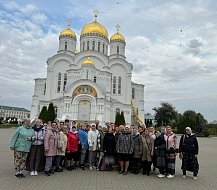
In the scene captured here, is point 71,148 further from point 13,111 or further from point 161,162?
point 13,111

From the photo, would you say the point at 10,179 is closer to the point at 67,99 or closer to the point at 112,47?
the point at 67,99

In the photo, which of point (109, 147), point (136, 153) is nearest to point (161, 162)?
point (136, 153)

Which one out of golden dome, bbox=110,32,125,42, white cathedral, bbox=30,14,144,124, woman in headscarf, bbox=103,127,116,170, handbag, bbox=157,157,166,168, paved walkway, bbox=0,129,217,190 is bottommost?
paved walkway, bbox=0,129,217,190

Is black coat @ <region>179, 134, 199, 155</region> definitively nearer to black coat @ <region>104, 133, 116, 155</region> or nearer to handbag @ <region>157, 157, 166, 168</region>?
handbag @ <region>157, 157, 166, 168</region>

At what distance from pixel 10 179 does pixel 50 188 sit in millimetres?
1659

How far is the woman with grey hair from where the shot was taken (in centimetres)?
756

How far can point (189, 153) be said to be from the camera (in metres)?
8.33

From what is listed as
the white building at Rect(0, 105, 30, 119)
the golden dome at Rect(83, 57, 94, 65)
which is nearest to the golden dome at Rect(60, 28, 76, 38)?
the golden dome at Rect(83, 57, 94, 65)

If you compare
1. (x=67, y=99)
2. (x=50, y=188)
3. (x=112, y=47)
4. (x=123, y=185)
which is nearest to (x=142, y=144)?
(x=123, y=185)

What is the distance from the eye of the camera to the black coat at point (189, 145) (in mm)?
8297

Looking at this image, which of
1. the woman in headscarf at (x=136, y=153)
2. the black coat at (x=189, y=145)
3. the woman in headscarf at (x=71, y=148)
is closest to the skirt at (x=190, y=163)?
the black coat at (x=189, y=145)

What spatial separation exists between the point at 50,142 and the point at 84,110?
31.0 meters

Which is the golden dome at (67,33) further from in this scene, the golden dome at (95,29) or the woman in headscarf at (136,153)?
the woman in headscarf at (136,153)

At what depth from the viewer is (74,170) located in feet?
29.5
